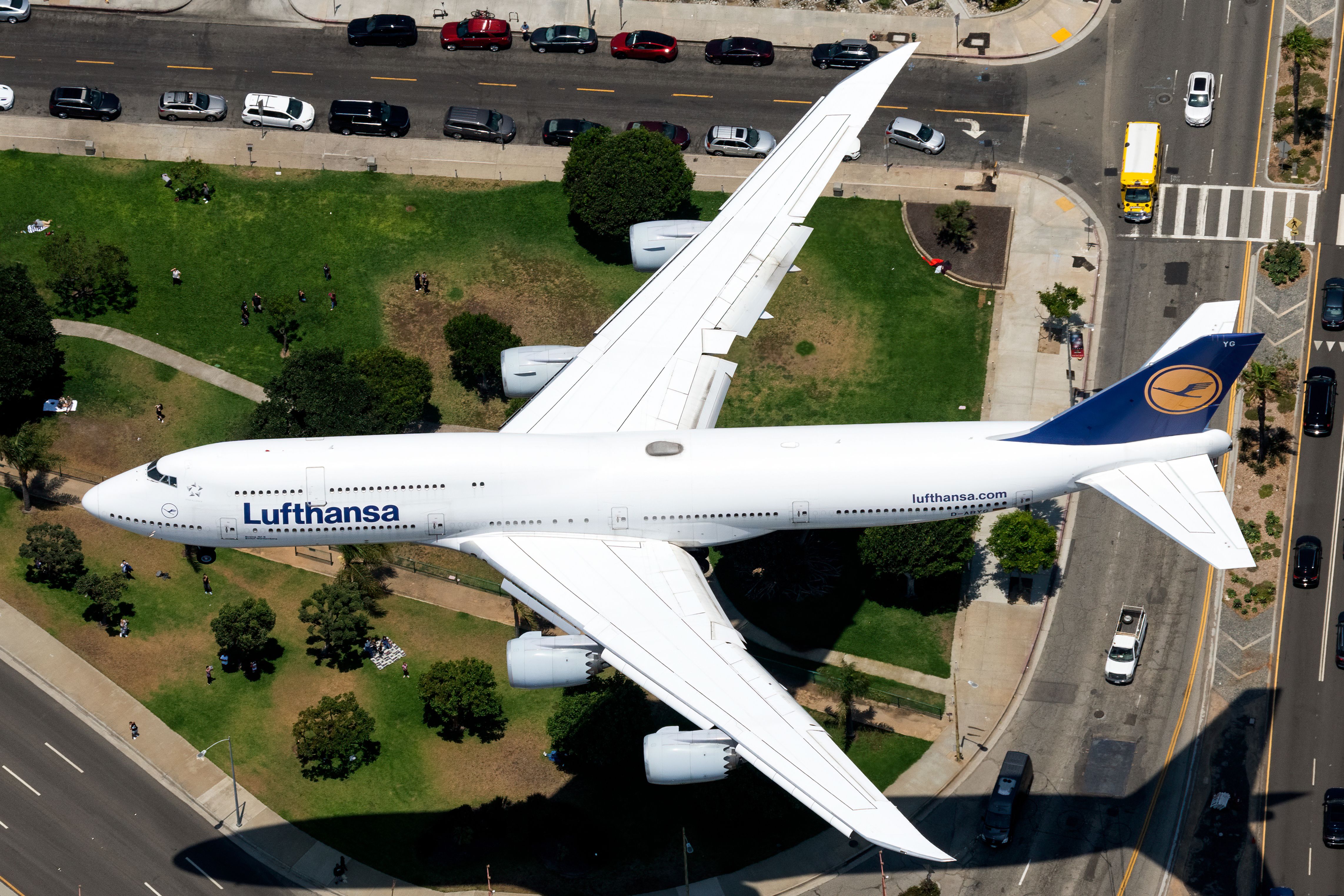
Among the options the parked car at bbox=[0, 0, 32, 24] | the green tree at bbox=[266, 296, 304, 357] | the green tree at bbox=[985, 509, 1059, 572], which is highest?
the parked car at bbox=[0, 0, 32, 24]

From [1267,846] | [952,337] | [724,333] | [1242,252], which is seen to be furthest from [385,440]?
[1242,252]

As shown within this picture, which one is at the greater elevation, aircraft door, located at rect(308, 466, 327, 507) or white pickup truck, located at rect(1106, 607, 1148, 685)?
aircraft door, located at rect(308, 466, 327, 507)

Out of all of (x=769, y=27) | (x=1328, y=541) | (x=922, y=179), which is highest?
(x=769, y=27)

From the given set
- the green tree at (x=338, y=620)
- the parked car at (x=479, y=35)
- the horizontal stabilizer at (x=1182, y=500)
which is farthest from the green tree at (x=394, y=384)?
the horizontal stabilizer at (x=1182, y=500)

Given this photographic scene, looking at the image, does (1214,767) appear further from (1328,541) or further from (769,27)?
(769,27)

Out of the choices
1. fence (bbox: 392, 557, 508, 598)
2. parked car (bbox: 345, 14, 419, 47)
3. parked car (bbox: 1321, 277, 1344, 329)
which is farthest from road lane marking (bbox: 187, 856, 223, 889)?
parked car (bbox: 1321, 277, 1344, 329)

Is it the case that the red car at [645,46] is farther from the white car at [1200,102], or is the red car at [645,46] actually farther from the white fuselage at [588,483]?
the white fuselage at [588,483]

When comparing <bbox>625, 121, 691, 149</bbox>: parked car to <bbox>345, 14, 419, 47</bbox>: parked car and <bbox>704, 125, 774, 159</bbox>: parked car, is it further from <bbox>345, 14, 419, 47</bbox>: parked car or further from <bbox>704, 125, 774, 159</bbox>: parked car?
<bbox>345, 14, 419, 47</bbox>: parked car
